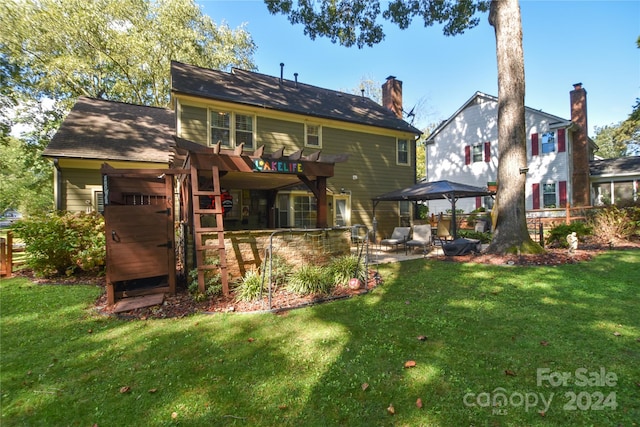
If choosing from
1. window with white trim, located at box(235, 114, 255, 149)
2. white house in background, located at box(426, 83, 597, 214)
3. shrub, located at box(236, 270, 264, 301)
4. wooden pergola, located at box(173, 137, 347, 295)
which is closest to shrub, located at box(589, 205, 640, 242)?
white house in background, located at box(426, 83, 597, 214)

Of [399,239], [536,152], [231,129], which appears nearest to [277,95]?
[231,129]

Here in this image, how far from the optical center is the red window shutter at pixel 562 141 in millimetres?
16609

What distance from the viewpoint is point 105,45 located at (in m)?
16.8

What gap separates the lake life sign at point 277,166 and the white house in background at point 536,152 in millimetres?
14905

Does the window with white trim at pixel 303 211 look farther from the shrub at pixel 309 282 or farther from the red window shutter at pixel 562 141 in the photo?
the red window shutter at pixel 562 141

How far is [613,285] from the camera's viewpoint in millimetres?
5125

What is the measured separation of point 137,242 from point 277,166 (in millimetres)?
2876

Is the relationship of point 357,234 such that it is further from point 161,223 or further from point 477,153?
point 477,153

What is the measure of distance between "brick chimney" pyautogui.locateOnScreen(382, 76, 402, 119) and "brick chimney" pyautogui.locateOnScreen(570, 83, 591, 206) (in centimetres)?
1096

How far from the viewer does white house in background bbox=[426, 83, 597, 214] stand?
1683 centimetres

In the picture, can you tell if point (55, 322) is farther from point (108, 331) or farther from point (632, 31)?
point (632, 31)

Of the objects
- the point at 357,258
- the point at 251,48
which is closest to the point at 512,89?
the point at 357,258

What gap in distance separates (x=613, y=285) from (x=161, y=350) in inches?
283

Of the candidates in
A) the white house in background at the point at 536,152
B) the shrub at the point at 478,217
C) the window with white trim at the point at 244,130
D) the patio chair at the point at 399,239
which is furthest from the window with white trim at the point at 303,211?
the white house in background at the point at 536,152
